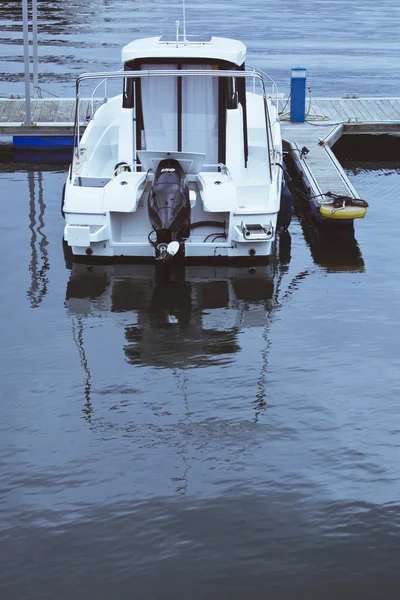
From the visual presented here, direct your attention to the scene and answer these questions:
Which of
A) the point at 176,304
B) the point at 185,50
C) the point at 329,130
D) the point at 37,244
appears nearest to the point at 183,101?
the point at 185,50

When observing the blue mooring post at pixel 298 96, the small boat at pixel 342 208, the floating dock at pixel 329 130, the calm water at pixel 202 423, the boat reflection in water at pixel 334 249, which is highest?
the blue mooring post at pixel 298 96

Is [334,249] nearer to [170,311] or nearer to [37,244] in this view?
[170,311]

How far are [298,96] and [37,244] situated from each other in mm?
7642

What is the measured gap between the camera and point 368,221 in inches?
578

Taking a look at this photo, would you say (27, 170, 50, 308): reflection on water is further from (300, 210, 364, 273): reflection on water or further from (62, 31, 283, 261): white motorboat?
(300, 210, 364, 273): reflection on water

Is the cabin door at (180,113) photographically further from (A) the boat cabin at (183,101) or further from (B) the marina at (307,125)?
(B) the marina at (307,125)

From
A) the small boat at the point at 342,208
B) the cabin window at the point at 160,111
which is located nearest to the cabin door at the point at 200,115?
the cabin window at the point at 160,111

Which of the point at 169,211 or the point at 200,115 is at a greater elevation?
the point at 200,115

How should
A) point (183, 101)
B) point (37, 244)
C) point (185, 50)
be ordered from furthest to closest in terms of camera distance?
point (37, 244)
point (183, 101)
point (185, 50)

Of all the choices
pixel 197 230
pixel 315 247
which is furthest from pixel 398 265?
pixel 197 230

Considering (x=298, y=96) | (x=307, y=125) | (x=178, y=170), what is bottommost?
(x=307, y=125)

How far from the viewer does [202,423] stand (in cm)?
843

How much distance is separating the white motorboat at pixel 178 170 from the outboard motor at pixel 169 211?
0.01 m

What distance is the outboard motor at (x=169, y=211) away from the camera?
11.5 metres
